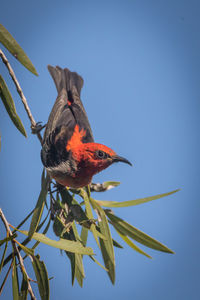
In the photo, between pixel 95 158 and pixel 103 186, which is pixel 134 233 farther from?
pixel 95 158

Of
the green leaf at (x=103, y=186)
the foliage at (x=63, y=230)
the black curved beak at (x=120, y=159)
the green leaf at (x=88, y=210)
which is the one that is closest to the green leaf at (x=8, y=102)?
the foliage at (x=63, y=230)

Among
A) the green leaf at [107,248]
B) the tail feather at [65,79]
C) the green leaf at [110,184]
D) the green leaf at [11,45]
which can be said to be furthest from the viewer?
the tail feather at [65,79]

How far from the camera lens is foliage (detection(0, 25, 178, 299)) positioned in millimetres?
1968

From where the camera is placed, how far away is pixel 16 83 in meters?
2.08

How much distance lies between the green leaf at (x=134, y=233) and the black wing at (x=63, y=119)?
32.4 inches

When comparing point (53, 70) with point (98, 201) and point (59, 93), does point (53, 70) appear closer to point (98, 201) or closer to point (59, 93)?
point (59, 93)

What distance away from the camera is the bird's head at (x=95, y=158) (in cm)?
288

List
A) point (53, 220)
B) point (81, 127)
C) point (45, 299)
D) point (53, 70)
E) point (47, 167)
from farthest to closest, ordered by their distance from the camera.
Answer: point (53, 70)
point (81, 127)
point (47, 167)
point (53, 220)
point (45, 299)

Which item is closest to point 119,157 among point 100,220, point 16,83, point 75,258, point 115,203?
point 115,203

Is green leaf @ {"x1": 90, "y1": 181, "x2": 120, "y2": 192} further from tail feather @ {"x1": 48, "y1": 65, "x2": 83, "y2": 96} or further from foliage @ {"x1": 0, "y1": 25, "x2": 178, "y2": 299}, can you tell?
tail feather @ {"x1": 48, "y1": 65, "x2": 83, "y2": 96}

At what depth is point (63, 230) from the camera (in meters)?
2.15

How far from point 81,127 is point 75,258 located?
1.57m

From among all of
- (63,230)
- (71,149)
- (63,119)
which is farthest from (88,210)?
(63,119)

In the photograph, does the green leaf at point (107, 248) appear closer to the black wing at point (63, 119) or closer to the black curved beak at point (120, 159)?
the black curved beak at point (120, 159)
